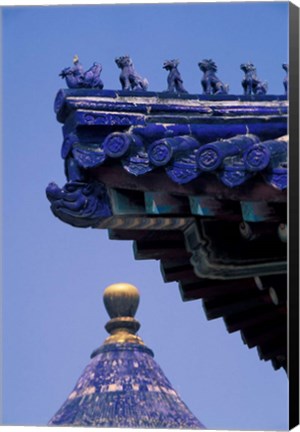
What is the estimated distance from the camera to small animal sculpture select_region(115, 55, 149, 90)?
30.7 feet

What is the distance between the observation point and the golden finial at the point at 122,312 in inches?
1070

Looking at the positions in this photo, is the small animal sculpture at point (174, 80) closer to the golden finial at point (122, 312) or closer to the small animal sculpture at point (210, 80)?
the small animal sculpture at point (210, 80)

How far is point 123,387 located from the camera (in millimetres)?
26969

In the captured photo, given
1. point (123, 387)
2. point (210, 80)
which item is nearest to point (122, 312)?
point (123, 387)

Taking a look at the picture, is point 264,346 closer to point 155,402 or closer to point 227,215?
point 227,215

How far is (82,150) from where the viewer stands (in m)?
9.06

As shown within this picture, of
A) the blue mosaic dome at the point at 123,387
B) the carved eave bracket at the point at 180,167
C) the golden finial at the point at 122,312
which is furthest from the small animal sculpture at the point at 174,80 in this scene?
the golden finial at the point at 122,312

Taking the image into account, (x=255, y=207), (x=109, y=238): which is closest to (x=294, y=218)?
(x=255, y=207)

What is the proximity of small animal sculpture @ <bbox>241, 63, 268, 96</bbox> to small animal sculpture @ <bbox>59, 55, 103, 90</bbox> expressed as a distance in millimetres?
803

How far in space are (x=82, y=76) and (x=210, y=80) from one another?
714 mm

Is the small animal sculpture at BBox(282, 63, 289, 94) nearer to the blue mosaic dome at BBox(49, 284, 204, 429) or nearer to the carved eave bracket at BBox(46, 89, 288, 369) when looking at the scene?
the carved eave bracket at BBox(46, 89, 288, 369)

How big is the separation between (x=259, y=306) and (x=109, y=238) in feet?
5.08

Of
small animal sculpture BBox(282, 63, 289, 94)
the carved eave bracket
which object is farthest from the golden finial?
small animal sculpture BBox(282, 63, 289, 94)

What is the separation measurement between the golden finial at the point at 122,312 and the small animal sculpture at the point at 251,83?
697 inches
